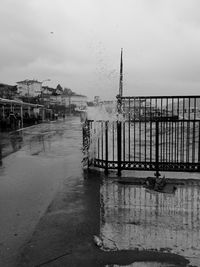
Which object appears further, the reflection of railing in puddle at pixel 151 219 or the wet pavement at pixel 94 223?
the reflection of railing in puddle at pixel 151 219

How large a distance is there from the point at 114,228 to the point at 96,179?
338 centimetres

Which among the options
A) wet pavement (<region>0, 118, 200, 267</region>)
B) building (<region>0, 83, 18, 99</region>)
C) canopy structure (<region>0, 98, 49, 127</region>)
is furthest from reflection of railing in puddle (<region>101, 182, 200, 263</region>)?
building (<region>0, 83, 18, 99</region>)

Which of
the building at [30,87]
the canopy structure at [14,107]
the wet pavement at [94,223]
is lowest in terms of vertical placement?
the wet pavement at [94,223]

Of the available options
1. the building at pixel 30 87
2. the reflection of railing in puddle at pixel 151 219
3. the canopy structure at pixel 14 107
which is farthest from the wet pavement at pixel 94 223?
the building at pixel 30 87

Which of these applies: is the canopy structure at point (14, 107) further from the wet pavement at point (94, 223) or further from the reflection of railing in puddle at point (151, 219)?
the reflection of railing in puddle at point (151, 219)

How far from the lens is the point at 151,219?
18.9 feet

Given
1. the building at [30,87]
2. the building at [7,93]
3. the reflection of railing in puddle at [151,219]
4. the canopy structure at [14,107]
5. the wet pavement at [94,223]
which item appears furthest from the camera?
the building at [30,87]

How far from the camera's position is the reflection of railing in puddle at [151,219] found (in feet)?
15.7

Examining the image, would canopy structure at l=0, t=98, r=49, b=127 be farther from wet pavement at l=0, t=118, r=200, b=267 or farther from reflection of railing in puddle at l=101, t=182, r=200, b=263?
reflection of railing in puddle at l=101, t=182, r=200, b=263

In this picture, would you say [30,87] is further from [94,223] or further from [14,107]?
[94,223]

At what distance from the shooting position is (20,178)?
924 centimetres

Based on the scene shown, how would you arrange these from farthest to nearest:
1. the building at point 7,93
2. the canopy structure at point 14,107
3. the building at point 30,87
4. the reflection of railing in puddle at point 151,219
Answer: the building at point 30,87 → the building at point 7,93 → the canopy structure at point 14,107 → the reflection of railing in puddle at point 151,219

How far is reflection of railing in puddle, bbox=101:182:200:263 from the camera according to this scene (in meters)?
4.80

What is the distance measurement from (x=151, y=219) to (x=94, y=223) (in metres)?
0.93
